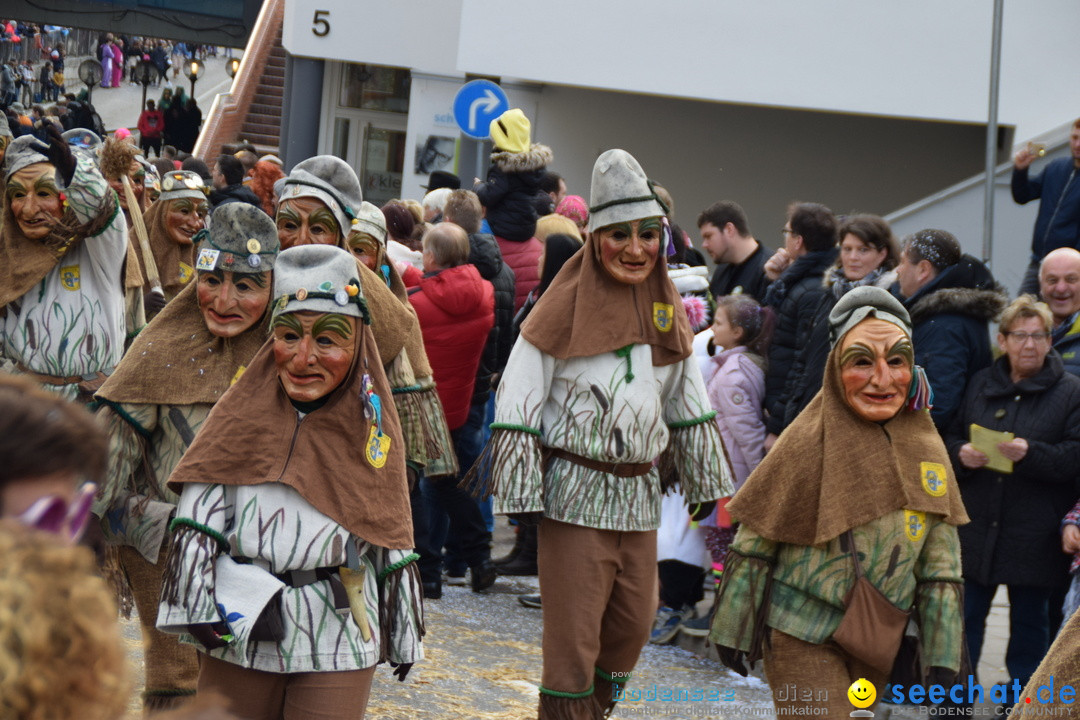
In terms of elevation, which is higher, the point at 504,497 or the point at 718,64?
the point at 718,64

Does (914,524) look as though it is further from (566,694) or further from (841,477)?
(566,694)

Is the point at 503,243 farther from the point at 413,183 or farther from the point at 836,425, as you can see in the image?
the point at 413,183

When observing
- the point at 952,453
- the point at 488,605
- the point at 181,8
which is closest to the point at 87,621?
the point at 952,453

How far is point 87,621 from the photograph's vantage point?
65.5 inches

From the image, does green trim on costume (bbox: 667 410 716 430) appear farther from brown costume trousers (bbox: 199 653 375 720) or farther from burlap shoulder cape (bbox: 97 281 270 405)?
brown costume trousers (bbox: 199 653 375 720)

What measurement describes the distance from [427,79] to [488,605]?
12880 millimetres

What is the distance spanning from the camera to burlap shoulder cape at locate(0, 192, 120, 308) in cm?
572

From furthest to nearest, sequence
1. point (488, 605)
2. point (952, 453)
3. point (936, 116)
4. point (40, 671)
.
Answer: point (936, 116) < point (488, 605) < point (952, 453) < point (40, 671)

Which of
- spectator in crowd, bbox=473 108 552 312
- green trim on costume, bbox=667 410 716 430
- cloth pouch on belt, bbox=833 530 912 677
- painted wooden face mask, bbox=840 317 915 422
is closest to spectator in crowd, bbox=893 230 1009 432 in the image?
green trim on costume, bbox=667 410 716 430

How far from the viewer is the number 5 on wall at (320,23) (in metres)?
20.3

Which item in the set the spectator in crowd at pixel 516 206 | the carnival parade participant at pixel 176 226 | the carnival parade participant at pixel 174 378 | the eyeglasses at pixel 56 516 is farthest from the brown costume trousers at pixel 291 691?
the spectator in crowd at pixel 516 206

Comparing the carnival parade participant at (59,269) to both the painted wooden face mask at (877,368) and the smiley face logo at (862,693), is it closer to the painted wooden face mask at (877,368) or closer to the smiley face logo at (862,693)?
the painted wooden face mask at (877,368)

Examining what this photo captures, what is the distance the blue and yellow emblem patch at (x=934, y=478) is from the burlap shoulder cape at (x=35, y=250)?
11.4 ft

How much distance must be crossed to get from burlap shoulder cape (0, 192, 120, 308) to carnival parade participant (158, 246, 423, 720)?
209cm
